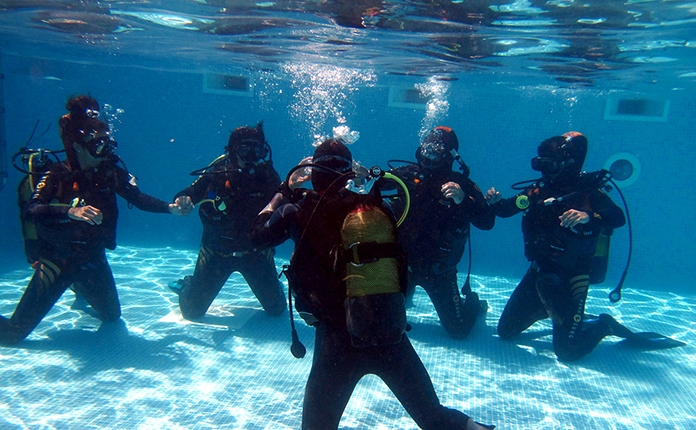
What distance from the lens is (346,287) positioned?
2.79m

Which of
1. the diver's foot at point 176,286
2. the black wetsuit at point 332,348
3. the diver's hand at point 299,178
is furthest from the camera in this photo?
the diver's foot at point 176,286

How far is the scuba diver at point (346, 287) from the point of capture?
2742 mm

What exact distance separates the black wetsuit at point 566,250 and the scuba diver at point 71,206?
5.24m

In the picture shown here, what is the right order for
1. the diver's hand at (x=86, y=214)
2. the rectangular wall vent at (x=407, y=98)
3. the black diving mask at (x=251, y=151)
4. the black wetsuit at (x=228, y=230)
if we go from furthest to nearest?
the rectangular wall vent at (x=407, y=98)
the black wetsuit at (x=228, y=230)
the black diving mask at (x=251, y=151)
the diver's hand at (x=86, y=214)

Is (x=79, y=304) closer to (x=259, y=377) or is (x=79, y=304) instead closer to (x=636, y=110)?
(x=259, y=377)

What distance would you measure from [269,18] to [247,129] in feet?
10.9

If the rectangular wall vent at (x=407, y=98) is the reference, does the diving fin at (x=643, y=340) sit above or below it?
below

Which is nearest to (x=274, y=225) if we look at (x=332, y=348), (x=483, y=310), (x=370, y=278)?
(x=370, y=278)

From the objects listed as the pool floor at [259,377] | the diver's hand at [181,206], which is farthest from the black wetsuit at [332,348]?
the diver's hand at [181,206]

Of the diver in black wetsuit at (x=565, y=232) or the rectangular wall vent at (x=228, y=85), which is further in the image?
the rectangular wall vent at (x=228, y=85)

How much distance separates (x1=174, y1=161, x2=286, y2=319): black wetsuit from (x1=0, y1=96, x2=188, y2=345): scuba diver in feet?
2.03

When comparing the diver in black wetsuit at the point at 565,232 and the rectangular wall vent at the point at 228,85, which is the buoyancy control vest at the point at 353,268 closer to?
the diver in black wetsuit at the point at 565,232

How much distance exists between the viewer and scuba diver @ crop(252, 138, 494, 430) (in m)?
2.74

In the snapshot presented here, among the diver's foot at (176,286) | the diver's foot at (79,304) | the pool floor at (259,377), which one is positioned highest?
the pool floor at (259,377)
